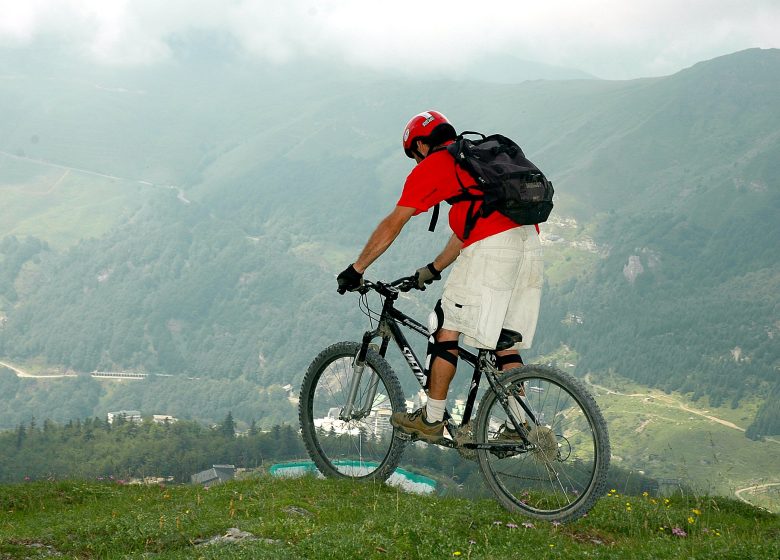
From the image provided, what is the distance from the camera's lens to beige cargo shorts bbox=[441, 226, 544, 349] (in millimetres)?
7836

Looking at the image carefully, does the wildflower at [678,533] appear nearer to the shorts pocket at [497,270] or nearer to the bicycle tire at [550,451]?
the bicycle tire at [550,451]

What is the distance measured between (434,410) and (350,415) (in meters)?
1.79

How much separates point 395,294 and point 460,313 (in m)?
1.50

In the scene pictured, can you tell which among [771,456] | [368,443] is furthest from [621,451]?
[368,443]

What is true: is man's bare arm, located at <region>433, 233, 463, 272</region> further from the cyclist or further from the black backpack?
the black backpack

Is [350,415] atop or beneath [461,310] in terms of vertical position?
beneath

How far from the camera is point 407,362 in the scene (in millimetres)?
8969

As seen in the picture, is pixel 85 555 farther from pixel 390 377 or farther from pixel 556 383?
pixel 556 383

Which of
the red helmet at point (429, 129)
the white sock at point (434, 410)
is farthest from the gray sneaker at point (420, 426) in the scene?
the red helmet at point (429, 129)

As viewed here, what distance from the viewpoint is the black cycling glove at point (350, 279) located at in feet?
28.5

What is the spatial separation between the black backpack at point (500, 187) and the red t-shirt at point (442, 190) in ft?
0.19

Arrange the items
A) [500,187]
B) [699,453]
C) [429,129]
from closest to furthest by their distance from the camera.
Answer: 1. [500,187]
2. [429,129]
3. [699,453]

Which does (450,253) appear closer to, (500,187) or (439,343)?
(439,343)

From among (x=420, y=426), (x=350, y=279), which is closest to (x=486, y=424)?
(x=420, y=426)
